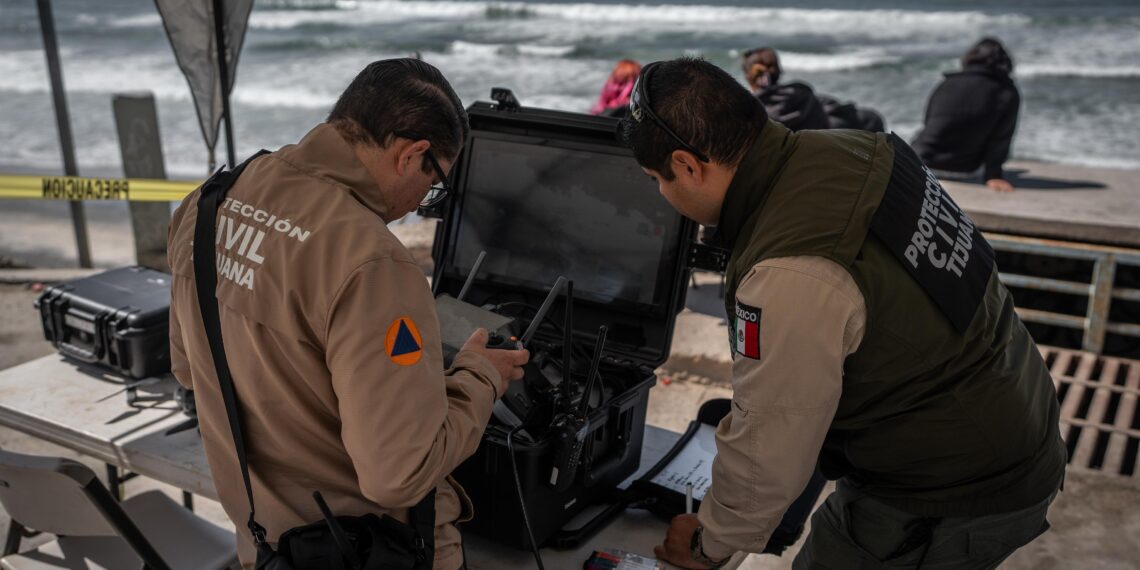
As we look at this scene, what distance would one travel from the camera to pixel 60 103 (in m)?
6.22

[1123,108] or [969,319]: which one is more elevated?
[969,319]

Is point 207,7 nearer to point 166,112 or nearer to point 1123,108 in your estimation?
point 166,112

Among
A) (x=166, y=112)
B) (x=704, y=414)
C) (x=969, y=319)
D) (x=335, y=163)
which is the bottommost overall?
(x=166, y=112)

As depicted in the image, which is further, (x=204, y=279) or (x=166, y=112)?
(x=166, y=112)

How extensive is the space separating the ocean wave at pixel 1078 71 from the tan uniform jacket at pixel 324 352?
20.8 metres

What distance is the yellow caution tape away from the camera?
17.2 ft

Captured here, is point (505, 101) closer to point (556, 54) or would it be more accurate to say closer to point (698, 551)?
point (698, 551)

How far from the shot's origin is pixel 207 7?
3.75m

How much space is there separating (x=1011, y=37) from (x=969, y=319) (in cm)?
2464

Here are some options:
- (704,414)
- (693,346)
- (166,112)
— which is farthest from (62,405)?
(166,112)

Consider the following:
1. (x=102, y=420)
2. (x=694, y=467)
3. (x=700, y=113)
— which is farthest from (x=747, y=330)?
(x=102, y=420)

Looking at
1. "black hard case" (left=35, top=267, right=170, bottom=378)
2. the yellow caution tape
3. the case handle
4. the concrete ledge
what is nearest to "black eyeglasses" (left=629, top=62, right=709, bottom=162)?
"black hard case" (left=35, top=267, right=170, bottom=378)

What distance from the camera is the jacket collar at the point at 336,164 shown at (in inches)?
61.2

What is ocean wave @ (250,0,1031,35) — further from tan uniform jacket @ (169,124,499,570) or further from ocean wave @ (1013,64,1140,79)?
tan uniform jacket @ (169,124,499,570)
